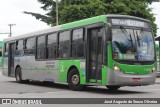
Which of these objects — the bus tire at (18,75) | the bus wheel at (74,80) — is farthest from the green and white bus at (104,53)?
the bus tire at (18,75)

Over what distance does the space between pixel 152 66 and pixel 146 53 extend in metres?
0.58

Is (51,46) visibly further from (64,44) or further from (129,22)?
(129,22)

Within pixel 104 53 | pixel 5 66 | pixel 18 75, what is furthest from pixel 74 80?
pixel 5 66

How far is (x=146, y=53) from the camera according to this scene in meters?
17.4

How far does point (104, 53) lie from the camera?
1667 centimetres

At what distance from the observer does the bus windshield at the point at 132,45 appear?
16.7m

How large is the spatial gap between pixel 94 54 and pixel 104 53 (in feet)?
2.97

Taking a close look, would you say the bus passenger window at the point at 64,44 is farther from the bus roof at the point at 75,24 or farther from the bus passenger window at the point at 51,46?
the bus passenger window at the point at 51,46

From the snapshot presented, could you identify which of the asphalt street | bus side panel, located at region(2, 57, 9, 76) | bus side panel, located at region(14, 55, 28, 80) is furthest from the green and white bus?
bus side panel, located at region(2, 57, 9, 76)

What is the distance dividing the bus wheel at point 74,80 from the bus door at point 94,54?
91cm

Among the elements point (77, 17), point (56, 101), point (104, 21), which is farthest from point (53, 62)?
point (77, 17)

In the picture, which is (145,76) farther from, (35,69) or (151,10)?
(151,10)

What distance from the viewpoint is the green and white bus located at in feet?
54.3

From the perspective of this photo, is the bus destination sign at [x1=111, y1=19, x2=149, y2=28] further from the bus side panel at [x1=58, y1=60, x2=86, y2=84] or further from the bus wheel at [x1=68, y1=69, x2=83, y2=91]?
the bus wheel at [x1=68, y1=69, x2=83, y2=91]
